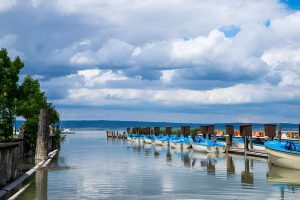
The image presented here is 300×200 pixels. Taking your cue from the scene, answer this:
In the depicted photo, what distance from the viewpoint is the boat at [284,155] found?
35.0 meters

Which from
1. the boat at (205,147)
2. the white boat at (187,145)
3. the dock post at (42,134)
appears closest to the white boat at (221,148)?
the boat at (205,147)

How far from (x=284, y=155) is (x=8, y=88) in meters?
27.4

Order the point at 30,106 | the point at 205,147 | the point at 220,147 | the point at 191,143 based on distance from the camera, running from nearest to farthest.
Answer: the point at 30,106 → the point at 220,147 → the point at 205,147 → the point at 191,143

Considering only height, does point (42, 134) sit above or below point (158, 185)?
above

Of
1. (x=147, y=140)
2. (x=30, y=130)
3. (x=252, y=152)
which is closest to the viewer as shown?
(x=30, y=130)

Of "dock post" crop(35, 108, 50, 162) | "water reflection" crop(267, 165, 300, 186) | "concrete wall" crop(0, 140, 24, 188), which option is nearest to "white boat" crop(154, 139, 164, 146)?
"dock post" crop(35, 108, 50, 162)

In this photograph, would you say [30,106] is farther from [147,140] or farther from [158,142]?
[147,140]

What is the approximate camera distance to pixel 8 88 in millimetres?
49625

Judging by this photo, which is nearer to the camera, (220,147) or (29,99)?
(29,99)

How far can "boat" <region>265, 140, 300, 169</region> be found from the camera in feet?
115

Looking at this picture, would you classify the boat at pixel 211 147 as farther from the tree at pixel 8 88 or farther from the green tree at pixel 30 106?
the tree at pixel 8 88

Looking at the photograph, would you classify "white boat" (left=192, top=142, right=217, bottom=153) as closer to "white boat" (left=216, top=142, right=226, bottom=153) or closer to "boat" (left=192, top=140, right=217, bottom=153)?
"boat" (left=192, top=140, right=217, bottom=153)

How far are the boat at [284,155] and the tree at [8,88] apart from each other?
79.2 feet

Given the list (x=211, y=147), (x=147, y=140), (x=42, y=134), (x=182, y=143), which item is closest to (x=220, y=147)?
(x=211, y=147)
